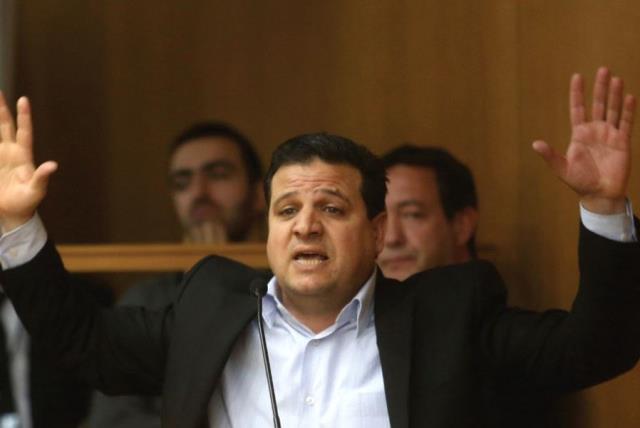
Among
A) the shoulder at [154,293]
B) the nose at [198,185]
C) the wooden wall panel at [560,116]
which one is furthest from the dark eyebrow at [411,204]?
the nose at [198,185]

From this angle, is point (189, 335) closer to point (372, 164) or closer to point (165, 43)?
point (372, 164)

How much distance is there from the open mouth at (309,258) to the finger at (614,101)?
2.03ft

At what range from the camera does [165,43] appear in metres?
5.95

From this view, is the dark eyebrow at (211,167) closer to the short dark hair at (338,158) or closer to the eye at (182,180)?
the eye at (182,180)

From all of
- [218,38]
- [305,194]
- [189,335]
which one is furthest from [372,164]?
[218,38]

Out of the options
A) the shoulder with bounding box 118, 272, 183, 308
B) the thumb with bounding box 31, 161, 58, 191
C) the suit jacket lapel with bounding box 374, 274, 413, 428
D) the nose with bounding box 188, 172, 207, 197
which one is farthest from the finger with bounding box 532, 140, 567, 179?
the nose with bounding box 188, 172, 207, 197

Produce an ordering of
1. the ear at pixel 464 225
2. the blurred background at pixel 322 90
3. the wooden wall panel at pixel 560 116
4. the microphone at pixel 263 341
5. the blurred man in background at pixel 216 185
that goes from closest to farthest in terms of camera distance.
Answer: the microphone at pixel 263 341, the wooden wall panel at pixel 560 116, the blurred background at pixel 322 90, the ear at pixel 464 225, the blurred man in background at pixel 216 185

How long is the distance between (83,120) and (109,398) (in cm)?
265

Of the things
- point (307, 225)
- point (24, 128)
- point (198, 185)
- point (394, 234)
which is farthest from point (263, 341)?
point (198, 185)

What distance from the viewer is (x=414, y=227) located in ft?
12.0

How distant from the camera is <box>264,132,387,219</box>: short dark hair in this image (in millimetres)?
2703

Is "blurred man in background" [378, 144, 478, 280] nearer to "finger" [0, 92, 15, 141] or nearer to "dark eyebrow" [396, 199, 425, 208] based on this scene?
"dark eyebrow" [396, 199, 425, 208]

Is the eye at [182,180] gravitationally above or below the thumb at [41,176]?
below

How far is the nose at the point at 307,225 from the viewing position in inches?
103
